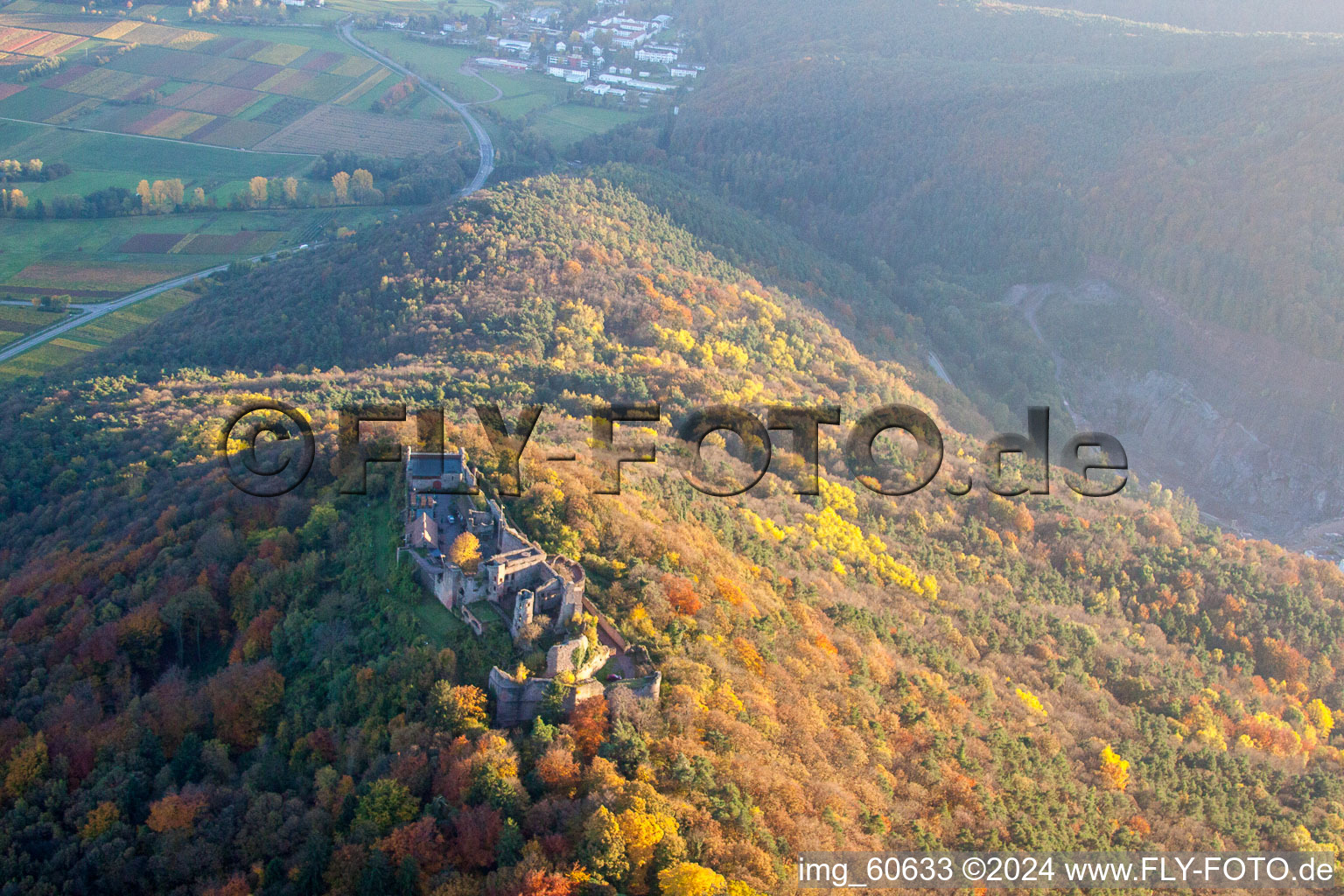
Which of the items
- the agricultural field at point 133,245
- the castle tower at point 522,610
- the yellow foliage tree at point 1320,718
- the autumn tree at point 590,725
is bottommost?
the yellow foliage tree at point 1320,718

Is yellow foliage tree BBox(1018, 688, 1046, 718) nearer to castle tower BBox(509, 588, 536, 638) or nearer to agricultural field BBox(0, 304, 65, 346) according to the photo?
castle tower BBox(509, 588, 536, 638)

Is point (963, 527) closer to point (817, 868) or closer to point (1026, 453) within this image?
point (1026, 453)

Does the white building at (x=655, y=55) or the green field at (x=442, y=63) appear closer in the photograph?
the green field at (x=442, y=63)

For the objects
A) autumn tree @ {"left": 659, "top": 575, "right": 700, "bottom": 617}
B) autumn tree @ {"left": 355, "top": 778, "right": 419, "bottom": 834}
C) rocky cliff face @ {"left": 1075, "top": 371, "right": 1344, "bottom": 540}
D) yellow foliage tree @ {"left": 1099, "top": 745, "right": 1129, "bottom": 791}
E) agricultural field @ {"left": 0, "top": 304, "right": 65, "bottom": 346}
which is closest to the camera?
autumn tree @ {"left": 355, "top": 778, "right": 419, "bottom": 834}

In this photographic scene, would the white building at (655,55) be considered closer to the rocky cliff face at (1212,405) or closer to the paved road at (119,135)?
the paved road at (119,135)

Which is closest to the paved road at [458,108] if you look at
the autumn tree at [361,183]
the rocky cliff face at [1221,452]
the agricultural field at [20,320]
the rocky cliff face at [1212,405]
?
the autumn tree at [361,183]

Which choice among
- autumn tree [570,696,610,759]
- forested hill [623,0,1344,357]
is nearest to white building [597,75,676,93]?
forested hill [623,0,1344,357]
